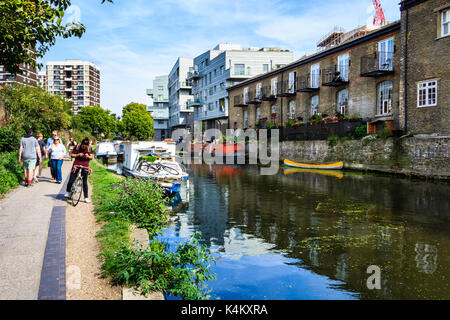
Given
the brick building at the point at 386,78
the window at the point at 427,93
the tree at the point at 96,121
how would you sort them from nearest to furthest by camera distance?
1. the brick building at the point at 386,78
2. the window at the point at 427,93
3. the tree at the point at 96,121

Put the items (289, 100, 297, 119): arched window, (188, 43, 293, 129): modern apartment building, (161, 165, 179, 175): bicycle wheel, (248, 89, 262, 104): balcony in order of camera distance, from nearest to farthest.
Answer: (161, 165, 179, 175): bicycle wheel, (289, 100, 297, 119): arched window, (248, 89, 262, 104): balcony, (188, 43, 293, 129): modern apartment building

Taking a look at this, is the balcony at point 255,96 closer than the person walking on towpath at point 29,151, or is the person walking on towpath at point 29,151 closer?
the person walking on towpath at point 29,151

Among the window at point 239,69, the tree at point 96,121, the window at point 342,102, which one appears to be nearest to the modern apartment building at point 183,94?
the window at point 239,69

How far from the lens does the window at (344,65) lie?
2911 centimetres

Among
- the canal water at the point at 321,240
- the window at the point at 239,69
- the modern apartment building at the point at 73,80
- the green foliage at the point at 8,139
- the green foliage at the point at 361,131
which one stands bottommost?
the canal water at the point at 321,240

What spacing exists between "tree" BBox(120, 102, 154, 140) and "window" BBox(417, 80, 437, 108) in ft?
230

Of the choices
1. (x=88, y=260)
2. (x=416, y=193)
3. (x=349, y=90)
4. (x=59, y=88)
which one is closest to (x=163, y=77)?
(x=59, y=88)

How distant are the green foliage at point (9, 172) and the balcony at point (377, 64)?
2197 cm

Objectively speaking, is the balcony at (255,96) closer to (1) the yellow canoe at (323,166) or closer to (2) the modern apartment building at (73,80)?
(1) the yellow canoe at (323,166)

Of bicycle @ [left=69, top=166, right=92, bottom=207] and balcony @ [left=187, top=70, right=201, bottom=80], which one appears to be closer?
bicycle @ [left=69, top=166, right=92, bottom=207]

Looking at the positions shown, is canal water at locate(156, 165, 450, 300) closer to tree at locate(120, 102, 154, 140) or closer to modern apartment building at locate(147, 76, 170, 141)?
tree at locate(120, 102, 154, 140)

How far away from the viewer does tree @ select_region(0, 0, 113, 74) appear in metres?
7.08

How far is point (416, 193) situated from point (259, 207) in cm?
705

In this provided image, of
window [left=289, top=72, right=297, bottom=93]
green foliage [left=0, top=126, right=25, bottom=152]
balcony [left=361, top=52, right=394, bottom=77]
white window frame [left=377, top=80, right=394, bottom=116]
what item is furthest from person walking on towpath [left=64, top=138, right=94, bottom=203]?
window [left=289, top=72, right=297, bottom=93]
